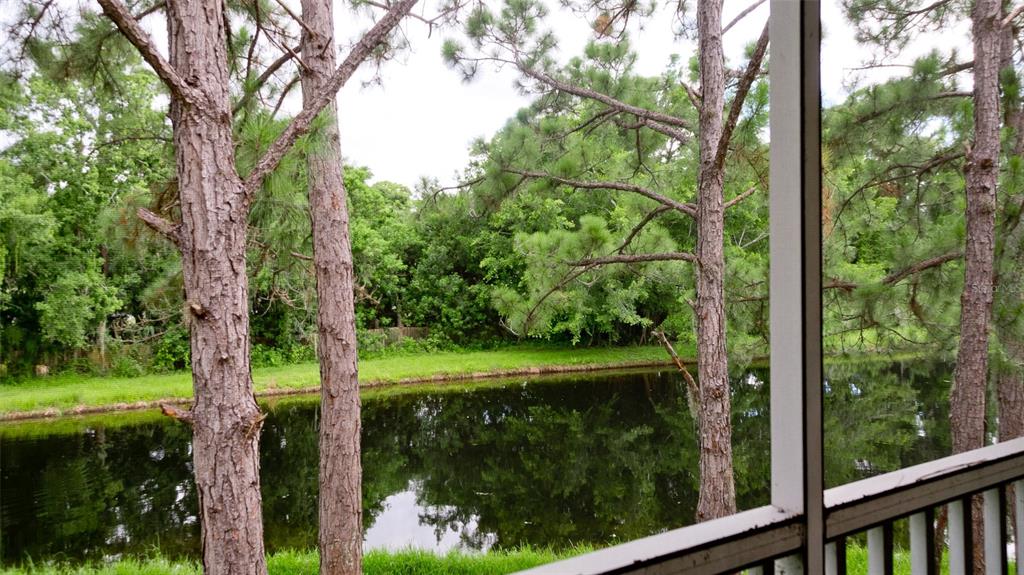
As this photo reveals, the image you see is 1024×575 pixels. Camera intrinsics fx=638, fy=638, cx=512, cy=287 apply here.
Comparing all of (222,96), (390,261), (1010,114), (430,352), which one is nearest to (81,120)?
(222,96)

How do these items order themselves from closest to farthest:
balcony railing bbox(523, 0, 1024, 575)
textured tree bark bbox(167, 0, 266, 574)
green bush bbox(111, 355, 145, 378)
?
1. balcony railing bbox(523, 0, 1024, 575)
2. textured tree bark bbox(167, 0, 266, 574)
3. green bush bbox(111, 355, 145, 378)

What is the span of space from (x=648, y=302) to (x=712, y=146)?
6.35 metres

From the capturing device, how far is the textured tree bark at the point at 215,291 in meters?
1.87

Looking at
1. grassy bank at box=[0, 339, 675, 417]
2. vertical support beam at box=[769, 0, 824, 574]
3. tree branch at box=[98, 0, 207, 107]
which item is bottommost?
grassy bank at box=[0, 339, 675, 417]

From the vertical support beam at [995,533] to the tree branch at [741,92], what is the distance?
236cm

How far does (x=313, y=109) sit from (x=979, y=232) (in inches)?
109

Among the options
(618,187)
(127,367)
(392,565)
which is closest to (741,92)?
(618,187)

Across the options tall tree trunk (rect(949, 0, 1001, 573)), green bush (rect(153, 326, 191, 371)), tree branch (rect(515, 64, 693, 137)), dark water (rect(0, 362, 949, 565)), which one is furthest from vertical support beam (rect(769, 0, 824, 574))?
green bush (rect(153, 326, 191, 371))

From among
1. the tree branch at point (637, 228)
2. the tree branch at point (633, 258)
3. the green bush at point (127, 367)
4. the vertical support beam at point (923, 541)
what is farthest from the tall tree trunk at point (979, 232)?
the green bush at point (127, 367)

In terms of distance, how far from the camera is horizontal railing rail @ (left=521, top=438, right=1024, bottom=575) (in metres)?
0.58

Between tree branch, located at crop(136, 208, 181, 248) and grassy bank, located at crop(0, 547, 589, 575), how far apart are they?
2479 mm

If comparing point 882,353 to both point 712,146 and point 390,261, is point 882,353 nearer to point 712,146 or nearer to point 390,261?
point 712,146

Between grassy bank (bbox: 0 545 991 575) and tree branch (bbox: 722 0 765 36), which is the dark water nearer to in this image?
grassy bank (bbox: 0 545 991 575)

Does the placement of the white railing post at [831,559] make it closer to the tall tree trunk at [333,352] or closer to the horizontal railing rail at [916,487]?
the horizontal railing rail at [916,487]
